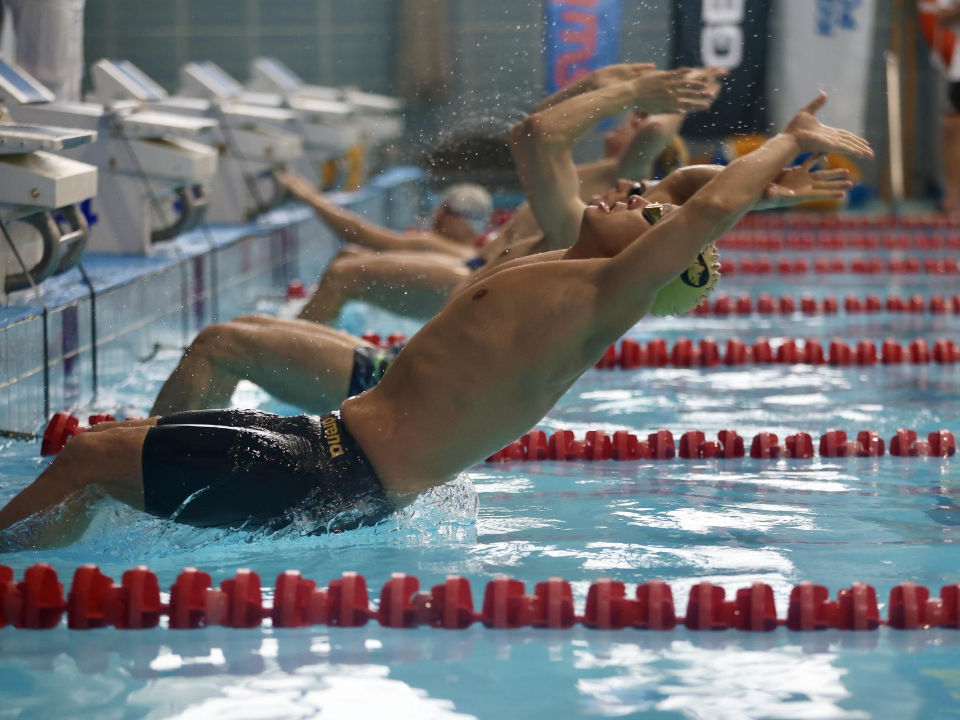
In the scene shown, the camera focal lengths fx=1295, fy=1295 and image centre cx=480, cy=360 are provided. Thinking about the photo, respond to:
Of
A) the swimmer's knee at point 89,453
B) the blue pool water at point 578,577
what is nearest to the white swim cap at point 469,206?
the blue pool water at point 578,577

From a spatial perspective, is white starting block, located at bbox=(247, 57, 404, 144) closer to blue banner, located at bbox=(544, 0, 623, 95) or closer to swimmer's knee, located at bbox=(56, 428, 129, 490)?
blue banner, located at bbox=(544, 0, 623, 95)

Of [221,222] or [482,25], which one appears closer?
[221,222]

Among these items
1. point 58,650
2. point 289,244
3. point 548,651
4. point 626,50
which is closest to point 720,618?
point 548,651

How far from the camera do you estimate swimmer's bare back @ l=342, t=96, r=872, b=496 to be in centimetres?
262

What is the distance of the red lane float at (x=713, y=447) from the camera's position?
13.5 feet

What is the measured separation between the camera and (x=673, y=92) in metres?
3.82

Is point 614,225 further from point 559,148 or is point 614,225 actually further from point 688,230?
point 559,148

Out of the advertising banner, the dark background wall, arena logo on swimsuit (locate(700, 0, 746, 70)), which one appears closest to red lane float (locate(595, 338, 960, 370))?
the advertising banner

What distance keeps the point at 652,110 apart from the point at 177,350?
271 cm

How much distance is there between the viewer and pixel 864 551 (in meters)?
3.14

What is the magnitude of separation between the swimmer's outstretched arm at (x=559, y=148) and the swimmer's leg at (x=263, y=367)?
0.80m

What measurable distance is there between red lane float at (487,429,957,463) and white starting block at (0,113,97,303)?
5.97 feet

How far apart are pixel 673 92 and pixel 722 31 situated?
7.32m

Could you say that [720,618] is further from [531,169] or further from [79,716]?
[531,169]
